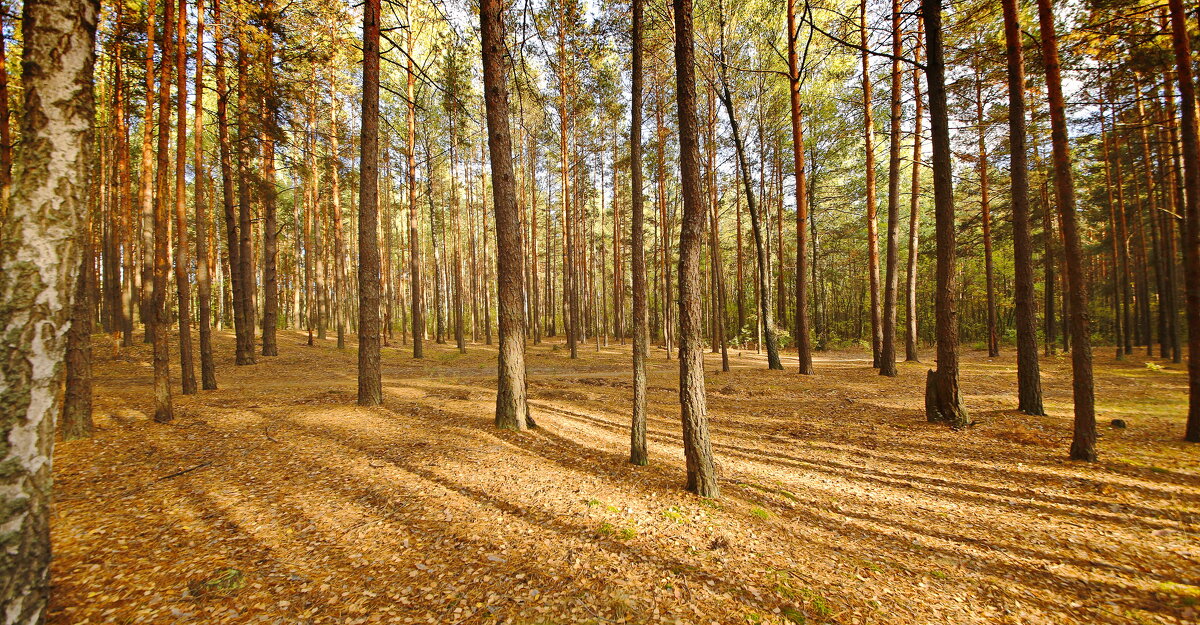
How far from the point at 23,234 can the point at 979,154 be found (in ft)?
83.6

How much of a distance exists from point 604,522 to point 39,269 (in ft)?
15.1

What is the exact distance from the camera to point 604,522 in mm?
4578

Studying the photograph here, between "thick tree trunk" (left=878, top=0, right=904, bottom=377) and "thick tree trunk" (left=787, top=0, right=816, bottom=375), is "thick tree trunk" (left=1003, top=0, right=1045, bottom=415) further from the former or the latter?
"thick tree trunk" (left=787, top=0, right=816, bottom=375)

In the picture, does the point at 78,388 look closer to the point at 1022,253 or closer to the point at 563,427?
the point at 563,427

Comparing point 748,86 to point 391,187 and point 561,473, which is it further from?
point 391,187

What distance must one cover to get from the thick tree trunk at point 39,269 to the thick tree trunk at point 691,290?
189 inches

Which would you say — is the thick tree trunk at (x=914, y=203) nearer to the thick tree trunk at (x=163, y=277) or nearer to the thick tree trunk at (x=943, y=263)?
the thick tree trunk at (x=943, y=263)

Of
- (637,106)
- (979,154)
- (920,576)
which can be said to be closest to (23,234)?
(637,106)

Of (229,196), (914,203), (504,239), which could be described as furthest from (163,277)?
(914,203)

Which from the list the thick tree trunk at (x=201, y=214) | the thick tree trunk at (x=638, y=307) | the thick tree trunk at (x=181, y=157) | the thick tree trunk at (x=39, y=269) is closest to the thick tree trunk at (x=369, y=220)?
the thick tree trunk at (x=181, y=157)

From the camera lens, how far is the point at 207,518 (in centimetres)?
421

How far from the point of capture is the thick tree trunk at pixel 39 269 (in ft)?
7.32

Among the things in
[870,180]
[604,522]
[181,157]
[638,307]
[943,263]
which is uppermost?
→ [870,180]

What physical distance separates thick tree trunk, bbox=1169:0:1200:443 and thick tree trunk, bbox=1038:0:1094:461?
6.25 ft
